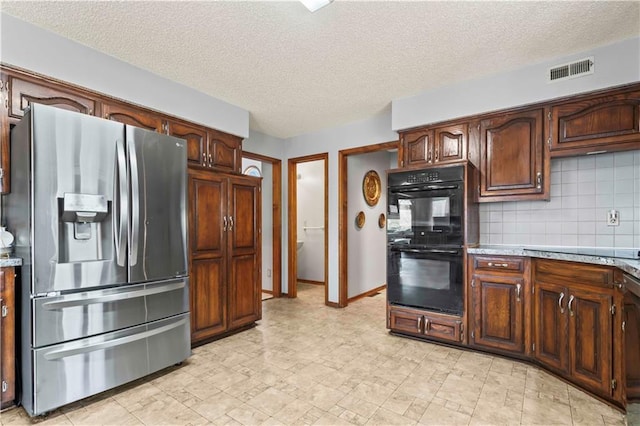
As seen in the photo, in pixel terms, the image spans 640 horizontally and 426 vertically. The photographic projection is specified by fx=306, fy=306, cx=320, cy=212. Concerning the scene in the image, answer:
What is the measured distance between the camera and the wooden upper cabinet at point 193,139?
3.08 m

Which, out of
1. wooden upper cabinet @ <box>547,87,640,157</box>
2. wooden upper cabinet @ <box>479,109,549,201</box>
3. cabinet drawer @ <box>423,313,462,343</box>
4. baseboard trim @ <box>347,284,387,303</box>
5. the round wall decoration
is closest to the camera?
wooden upper cabinet @ <box>547,87,640,157</box>

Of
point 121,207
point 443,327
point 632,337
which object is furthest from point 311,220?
point 632,337

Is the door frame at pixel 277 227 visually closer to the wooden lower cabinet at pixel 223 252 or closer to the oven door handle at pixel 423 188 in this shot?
the wooden lower cabinet at pixel 223 252

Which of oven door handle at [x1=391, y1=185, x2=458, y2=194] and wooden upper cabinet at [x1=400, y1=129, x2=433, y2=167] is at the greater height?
wooden upper cabinet at [x1=400, y1=129, x2=433, y2=167]

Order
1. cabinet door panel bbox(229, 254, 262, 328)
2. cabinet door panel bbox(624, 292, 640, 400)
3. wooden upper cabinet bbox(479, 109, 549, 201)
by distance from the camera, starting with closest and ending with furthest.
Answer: cabinet door panel bbox(624, 292, 640, 400)
wooden upper cabinet bbox(479, 109, 549, 201)
cabinet door panel bbox(229, 254, 262, 328)

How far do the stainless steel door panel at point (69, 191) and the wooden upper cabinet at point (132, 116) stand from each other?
0.59 m

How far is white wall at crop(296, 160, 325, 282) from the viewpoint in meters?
6.14

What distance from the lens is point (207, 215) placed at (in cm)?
307

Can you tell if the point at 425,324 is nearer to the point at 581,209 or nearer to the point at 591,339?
the point at 591,339

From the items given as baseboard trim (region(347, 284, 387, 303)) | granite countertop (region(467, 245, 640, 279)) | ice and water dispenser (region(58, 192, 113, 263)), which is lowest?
baseboard trim (region(347, 284, 387, 303))

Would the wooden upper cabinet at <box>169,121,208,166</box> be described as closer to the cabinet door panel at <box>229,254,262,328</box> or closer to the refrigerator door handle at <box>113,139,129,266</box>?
the refrigerator door handle at <box>113,139,129,266</box>

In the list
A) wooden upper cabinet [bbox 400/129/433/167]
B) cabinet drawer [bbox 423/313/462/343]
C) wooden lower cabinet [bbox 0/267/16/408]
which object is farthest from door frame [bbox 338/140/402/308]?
wooden lower cabinet [bbox 0/267/16/408]

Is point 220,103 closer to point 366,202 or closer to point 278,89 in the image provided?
point 278,89

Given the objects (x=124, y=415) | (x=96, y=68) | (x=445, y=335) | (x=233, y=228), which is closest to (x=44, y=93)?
(x=96, y=68)
